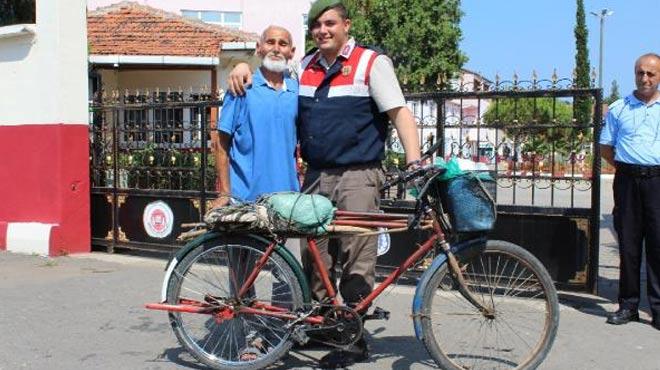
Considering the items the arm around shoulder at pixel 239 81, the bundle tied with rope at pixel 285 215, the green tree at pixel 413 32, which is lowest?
the bundle tied with rope at pixel 285 215

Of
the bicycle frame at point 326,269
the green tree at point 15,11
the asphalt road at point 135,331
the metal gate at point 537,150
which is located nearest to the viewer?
the bicycle frame at point 326,269

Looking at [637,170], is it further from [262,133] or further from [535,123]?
[262,133]

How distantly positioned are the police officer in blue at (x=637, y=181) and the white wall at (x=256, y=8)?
22.1m

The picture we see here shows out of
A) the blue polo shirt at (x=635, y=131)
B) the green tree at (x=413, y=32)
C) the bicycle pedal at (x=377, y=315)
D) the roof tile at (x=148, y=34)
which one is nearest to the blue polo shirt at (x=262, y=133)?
the bicycle pedal at (x=377, y=315)

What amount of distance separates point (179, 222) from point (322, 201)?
161 inches

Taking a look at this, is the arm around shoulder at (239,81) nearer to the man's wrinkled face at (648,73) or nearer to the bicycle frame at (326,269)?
the bicycle frame at (326,269)

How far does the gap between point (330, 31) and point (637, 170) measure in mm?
2542

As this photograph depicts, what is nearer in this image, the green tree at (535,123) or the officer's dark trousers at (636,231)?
the officer's dark trousers at (636,231)

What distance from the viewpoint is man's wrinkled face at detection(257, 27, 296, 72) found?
14.5 feet

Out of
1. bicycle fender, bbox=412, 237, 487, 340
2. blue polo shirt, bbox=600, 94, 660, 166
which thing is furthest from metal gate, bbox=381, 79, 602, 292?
bicycle fender, bbox=412, 237, 487, 340

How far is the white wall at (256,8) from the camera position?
27234mm

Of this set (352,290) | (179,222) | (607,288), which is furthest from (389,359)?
A: (179,222)

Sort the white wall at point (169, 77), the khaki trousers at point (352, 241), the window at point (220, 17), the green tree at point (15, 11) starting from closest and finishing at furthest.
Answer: the khaki trousers at point (352, 241) < the green tree at point (15, 11) < the white wall at point (169, 77) < the window at point (220, 17)

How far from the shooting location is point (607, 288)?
673cm
